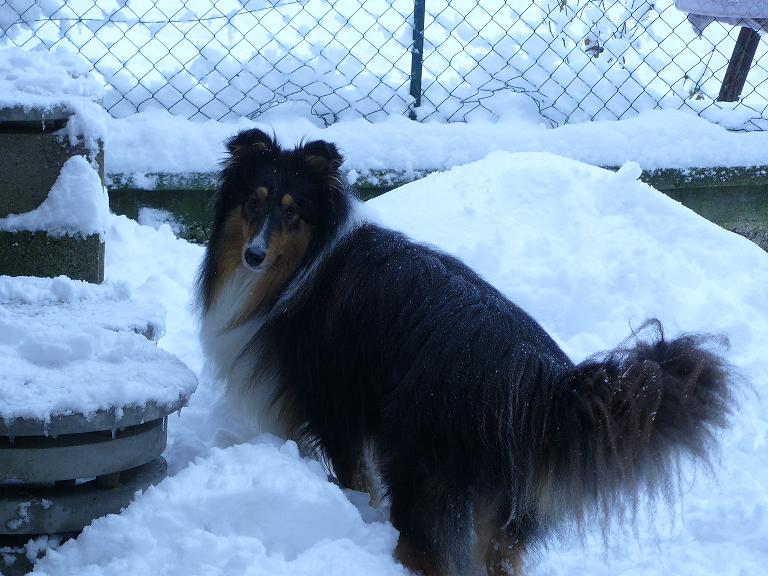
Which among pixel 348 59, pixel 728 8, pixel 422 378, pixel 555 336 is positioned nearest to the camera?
pixel 422 378

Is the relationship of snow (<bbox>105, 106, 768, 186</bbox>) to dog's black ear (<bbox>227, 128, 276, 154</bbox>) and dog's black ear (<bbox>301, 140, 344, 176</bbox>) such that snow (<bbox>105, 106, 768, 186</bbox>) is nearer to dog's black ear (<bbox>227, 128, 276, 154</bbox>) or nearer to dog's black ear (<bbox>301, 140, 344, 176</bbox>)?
dog's black ear (<bbox>227, 128, 276, 154</bbox>)

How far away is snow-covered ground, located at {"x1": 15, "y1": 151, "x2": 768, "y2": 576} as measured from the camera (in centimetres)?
268

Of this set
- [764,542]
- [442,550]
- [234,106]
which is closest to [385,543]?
[442,550]

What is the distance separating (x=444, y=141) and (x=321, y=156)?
284 cm

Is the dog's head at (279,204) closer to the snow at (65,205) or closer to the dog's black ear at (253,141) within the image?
the dog's black ear at (253,141)

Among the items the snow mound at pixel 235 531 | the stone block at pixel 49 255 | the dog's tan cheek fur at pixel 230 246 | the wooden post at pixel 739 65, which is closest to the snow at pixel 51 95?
the stone block at pixel 49 255

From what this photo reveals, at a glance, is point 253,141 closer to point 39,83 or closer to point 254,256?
point 254,256

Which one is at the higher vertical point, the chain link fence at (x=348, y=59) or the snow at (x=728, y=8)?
the snow at (x=728, y=8)

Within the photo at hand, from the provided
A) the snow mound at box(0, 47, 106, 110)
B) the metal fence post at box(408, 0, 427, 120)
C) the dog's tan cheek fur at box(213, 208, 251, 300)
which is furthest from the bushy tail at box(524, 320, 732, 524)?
the metal fence post at box(408, 0, 427, 120)

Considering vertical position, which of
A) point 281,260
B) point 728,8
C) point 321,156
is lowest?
point 281,260

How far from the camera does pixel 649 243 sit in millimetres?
5016

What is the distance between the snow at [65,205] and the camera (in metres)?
4.05

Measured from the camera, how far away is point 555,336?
14.7ft

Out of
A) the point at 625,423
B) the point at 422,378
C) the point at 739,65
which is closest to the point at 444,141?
the point at 739,65
